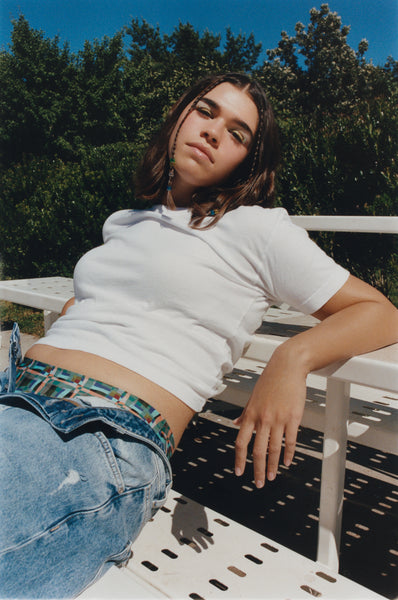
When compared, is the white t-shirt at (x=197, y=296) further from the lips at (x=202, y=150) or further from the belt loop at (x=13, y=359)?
the lips at (x=202, y=150)

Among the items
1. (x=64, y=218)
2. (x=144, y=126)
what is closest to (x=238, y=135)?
(x=64, y=218)

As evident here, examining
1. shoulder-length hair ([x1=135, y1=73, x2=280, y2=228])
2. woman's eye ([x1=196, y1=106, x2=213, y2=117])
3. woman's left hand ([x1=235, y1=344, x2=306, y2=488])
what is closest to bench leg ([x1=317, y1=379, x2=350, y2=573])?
woman's left hand ([x1=235, y1=344, x2=306, y2=488])

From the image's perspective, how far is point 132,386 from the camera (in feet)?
4.09

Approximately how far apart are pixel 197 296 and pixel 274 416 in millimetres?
371

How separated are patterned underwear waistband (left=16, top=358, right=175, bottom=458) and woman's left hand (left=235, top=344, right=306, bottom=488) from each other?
0.19 m

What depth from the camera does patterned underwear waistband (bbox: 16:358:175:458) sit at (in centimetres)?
121

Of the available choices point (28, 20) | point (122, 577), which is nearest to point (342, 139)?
point (122, 577)

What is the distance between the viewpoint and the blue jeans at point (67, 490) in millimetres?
916

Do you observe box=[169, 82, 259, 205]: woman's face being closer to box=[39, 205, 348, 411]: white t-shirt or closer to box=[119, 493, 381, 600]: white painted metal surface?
box=[39, 205, 348, 411]: white t-shirt

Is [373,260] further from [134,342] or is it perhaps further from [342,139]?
[134,342]

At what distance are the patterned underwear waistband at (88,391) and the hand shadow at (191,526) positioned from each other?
24 centimetres

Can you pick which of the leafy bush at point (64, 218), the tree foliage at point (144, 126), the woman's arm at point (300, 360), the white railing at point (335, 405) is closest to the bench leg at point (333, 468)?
the white railing at point (335, 405)

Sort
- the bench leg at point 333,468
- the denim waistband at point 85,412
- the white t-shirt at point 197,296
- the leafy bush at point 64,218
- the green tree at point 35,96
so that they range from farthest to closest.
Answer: the green tree at point 35,96 → the leafy bush at point 64,218 → the bench leg at point 333,468 → the white t-shirt at point 197,296 → the denim waistband at point 85,412

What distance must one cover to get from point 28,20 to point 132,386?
25498mm
